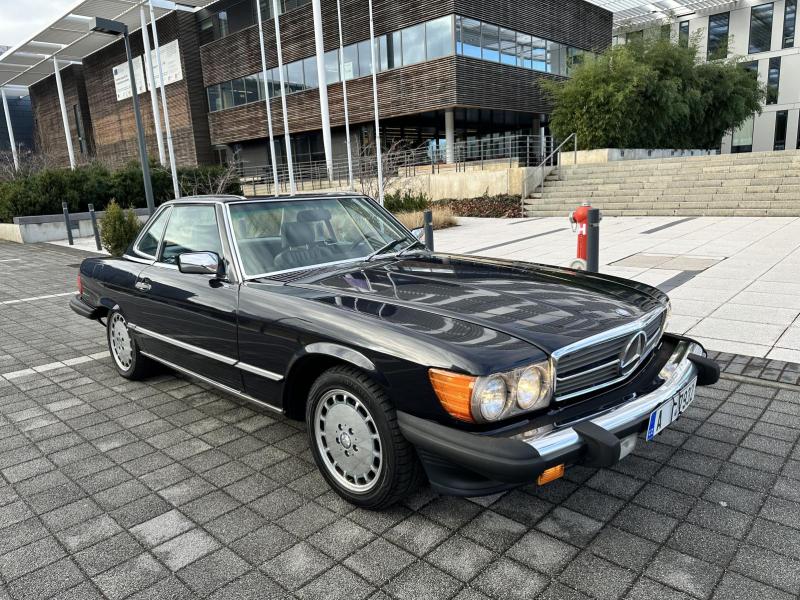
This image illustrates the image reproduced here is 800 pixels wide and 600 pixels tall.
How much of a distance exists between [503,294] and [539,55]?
32324 millimetres

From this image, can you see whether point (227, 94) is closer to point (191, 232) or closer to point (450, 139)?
point (450, 139)

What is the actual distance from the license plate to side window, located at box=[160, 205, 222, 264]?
263 centimetres

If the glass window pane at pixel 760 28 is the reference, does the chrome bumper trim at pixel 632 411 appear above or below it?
below

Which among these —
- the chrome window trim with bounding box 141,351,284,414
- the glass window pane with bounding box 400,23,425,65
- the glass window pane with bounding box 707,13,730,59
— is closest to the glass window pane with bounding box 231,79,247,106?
the glass window pane with bounding box 400,23,425,65

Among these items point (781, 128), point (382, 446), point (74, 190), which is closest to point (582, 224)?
point (382, 446)

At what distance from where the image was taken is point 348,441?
278 centimetres

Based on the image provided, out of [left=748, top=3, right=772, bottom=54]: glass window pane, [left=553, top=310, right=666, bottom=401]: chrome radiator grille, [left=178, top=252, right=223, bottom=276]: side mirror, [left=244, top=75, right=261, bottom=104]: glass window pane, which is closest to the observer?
[left=553, top=310, right=666, bottom=401]: chrome radiator grille

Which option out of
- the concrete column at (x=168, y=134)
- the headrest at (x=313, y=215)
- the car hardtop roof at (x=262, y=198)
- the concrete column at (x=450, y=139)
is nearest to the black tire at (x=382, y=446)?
the headrest at (x=313, y=215)

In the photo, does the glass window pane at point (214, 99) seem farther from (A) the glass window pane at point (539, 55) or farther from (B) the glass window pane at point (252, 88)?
(A) the glass window pane at point (539, 55)

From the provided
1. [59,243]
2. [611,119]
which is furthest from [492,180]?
[59,243]

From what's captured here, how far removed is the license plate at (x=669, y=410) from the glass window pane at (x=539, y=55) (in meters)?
31.7

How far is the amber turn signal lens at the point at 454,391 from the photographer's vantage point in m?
2.25

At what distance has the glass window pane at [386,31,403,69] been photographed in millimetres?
28247

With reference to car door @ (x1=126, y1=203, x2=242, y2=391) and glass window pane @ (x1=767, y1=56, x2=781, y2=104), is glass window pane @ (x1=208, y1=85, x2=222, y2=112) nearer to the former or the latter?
glass window pane @ (x1=767, y1=56, x2=781, y2=104)
